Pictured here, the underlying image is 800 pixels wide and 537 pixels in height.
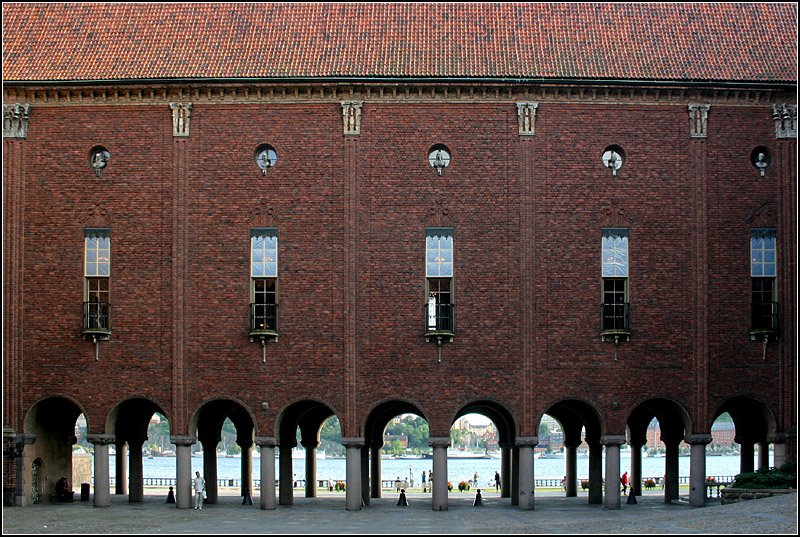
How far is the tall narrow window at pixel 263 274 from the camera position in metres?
50.8

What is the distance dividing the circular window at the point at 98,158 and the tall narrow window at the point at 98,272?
2.16 meters

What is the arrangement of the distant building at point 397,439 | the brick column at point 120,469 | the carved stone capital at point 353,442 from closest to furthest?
the carved stone capital at point 353,442, the brick column at point 120,469, the distant building at point 397,439

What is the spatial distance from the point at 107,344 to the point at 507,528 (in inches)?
630

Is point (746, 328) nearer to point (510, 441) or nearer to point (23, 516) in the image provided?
point (510, 441)

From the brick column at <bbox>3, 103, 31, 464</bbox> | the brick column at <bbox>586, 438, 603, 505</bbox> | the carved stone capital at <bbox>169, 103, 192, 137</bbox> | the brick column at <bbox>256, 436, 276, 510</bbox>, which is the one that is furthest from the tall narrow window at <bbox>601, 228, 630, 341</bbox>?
the brick column at <bbox>3, 103, 31, 464</bbox>

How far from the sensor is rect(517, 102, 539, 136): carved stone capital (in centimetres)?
5084

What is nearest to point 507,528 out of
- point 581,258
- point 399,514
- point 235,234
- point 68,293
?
point 399,514

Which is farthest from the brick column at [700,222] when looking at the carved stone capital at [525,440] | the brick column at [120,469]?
the brick column at [120,469]

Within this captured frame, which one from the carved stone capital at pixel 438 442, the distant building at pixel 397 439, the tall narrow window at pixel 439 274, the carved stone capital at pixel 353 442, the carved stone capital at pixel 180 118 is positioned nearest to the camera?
the carved stone capital at pixel 353 442

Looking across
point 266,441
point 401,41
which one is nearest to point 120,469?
point 266,441

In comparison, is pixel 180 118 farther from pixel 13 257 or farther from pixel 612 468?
pixel 612 468

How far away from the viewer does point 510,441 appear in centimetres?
5578

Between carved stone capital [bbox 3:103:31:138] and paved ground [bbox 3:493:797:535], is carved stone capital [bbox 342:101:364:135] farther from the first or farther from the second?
paved ground [bbox 3:493:797:535]

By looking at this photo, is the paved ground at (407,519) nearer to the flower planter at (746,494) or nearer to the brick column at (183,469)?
the brick column at (183,469)
